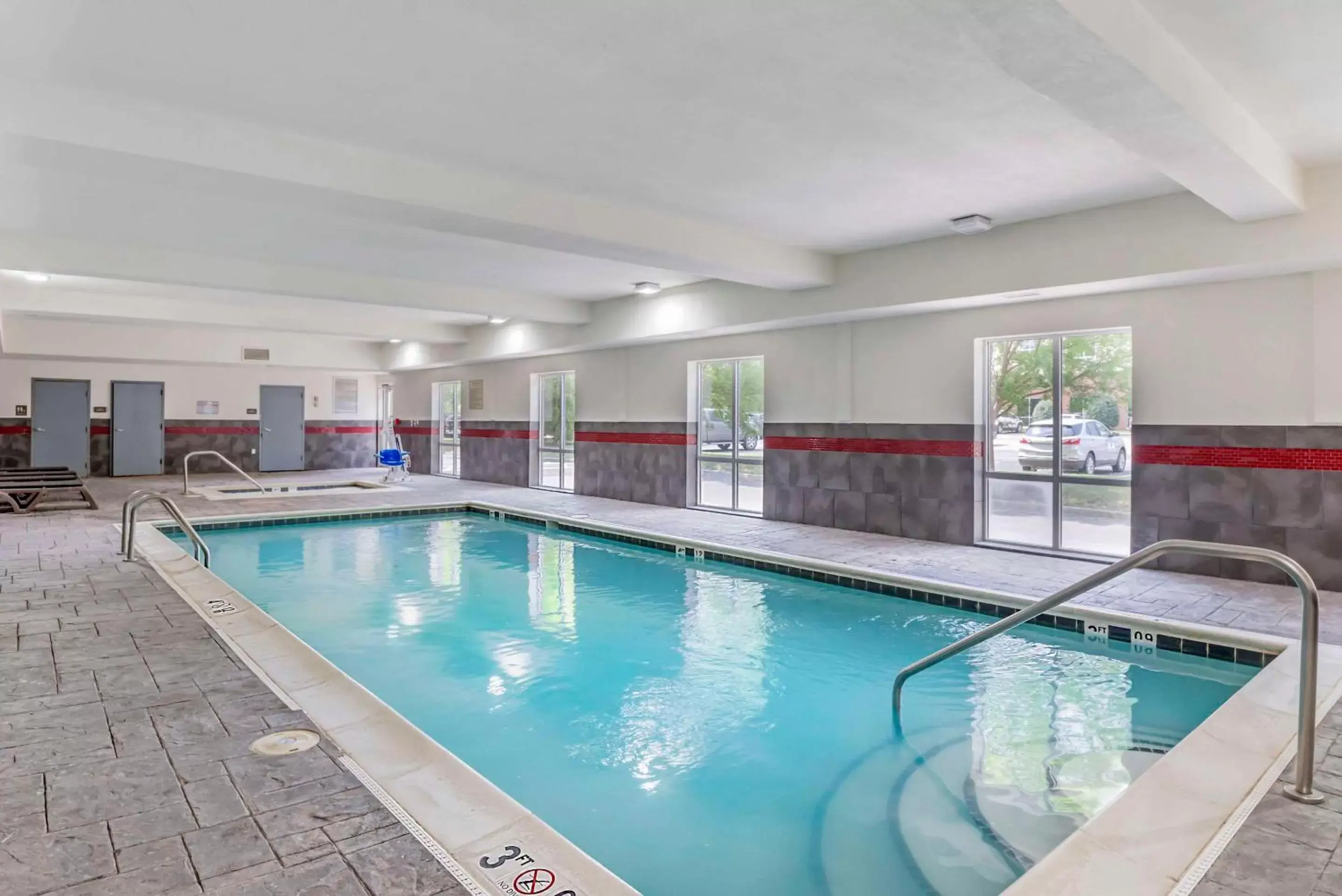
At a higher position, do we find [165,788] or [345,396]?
[345,396]

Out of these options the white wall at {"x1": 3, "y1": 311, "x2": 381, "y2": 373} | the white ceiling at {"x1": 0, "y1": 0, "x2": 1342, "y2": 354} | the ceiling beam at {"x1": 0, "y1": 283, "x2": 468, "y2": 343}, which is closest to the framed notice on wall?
the white wall at {"x1": 3, "y1": 311, "x2": 381, "y2": 373}

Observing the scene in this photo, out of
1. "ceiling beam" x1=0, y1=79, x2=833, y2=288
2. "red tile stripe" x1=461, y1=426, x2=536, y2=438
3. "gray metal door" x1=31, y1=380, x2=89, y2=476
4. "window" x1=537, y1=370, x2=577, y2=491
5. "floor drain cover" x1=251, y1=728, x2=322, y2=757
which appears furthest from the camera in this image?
"gray metal door" x1=31, y1=380, x2=89, y2=476

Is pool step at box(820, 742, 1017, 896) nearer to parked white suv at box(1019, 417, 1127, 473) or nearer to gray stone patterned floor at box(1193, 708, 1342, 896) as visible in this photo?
gray stone patterned floor at box(1193, 708, 1342, 896)

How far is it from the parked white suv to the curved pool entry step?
3.56 m

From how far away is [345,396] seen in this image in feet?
55.3

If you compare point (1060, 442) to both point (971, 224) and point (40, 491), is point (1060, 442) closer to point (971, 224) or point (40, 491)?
point (971, 224)

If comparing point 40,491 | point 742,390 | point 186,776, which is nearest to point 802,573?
point 742,390

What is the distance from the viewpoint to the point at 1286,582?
5.46 meters

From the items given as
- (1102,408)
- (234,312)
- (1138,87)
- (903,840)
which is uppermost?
(234,312)

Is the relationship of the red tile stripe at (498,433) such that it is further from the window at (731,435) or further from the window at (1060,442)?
the window at (1060,442)

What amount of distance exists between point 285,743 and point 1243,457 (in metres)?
6.19

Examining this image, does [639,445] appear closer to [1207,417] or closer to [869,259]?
[869,259]

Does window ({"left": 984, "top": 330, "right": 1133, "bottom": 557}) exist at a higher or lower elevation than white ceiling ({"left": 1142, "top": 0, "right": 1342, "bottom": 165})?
lower

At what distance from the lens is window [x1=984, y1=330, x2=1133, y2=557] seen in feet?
20.9
